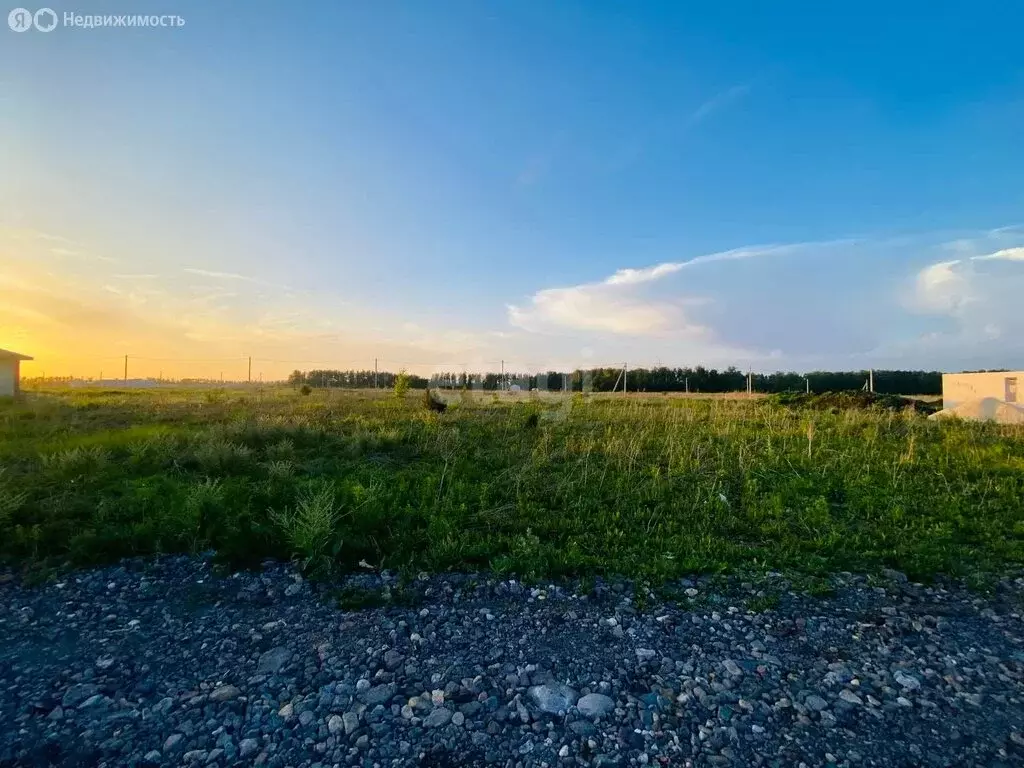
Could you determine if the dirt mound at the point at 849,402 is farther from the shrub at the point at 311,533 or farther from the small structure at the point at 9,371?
the small structure at the point at 9,371

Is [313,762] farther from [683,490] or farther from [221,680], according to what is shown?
[683,490]

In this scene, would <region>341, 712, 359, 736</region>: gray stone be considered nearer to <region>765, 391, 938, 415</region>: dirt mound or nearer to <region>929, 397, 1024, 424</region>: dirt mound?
<region>929, 397, 1024, 424</region>: dirt mound

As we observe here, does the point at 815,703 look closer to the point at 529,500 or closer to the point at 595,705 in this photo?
the point at 595,705

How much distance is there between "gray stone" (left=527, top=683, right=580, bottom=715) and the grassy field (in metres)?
1.25

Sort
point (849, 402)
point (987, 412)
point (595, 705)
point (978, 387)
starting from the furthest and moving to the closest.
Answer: point (849, 402)
point (978, 387)
point (987, 412)
point (595, 705)

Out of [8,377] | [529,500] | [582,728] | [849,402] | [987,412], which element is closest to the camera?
[582,728]

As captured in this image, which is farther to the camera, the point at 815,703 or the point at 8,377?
the point at 8,377

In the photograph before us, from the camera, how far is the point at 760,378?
45.5m

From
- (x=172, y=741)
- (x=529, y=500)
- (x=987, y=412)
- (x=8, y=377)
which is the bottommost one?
(x=172, y=741)

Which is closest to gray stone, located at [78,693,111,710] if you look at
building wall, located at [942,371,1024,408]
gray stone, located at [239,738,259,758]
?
gray stone, located at [239,738,259,758]

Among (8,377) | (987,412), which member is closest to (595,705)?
(987,412)

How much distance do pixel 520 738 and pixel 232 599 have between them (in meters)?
2.29

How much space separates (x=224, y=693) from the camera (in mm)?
2453

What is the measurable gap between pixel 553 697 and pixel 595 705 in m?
0.20
